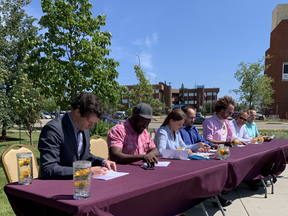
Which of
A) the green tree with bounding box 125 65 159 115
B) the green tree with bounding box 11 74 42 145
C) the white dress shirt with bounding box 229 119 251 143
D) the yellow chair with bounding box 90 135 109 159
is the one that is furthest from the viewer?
the green tree with bounding box 125 65 159 115

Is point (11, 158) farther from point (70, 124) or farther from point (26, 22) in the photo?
point (26, 22)

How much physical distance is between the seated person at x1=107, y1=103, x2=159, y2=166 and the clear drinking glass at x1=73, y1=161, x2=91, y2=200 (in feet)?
3.68

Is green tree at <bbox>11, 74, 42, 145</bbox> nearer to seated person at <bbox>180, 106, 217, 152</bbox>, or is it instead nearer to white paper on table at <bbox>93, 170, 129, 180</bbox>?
seated person at <bbox>180, 106, 217, 152</bbox>

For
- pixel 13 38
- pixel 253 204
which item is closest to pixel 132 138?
pixel 253 204

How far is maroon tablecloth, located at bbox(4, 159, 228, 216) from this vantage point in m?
1.44

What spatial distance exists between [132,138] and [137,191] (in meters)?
1.43

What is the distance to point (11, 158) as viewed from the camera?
2529 millimetres

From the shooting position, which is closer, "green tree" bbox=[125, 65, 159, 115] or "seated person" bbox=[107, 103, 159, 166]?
"seated person" bbox=[107, 103, 159, 166]

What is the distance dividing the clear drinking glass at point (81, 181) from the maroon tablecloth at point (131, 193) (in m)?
0.05

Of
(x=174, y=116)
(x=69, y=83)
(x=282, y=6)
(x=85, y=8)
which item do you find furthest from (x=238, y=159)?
(x=282, y=6)

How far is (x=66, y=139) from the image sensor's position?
2.08 meters

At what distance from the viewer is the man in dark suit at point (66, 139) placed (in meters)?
1.88

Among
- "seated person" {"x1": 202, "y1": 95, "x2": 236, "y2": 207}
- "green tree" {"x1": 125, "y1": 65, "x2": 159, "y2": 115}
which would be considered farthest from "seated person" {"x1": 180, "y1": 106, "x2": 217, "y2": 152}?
"green tree" {"x1": 125, "y1": 65, "x2": 159, "y2": 115}

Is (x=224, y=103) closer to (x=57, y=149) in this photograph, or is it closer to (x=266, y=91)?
(x=57, y=149)
